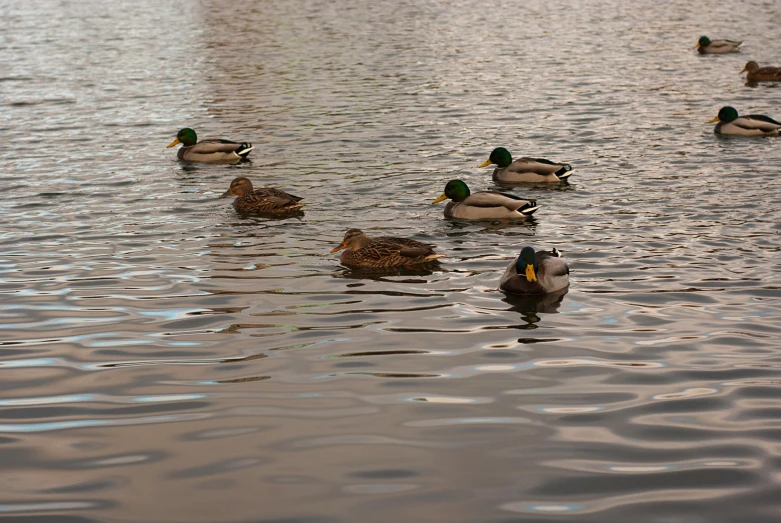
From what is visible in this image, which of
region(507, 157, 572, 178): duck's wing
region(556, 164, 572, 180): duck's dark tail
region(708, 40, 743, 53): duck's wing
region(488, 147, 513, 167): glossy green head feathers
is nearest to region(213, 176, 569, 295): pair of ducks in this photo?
region(507, 157, 572, 178): duck's wing

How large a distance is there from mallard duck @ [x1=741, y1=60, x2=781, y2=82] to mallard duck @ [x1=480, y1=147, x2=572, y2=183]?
13254 mm

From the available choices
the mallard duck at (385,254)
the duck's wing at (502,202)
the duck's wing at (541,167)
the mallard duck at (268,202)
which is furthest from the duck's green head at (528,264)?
the duck's wing at (541,167)

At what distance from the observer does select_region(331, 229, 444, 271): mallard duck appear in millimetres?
12781

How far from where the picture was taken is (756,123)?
2145 centimetres

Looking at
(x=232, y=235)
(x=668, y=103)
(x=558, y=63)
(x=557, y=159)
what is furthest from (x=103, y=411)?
(x=558, y=63)

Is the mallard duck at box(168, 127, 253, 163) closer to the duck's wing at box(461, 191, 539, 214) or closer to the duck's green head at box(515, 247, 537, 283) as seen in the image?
the duck's wing at box(461, 191, 539, 214)

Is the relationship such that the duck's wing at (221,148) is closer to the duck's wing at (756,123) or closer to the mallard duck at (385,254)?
the mallard duck at (385,254)

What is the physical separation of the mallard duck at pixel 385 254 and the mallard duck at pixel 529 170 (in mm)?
5240

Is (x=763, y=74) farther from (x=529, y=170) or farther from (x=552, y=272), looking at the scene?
(x=552, y=272)

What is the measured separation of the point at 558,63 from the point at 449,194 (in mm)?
17755

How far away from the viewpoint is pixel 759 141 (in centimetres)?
2120

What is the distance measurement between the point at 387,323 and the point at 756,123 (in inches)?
534

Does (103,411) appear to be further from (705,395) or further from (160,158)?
(160,158)

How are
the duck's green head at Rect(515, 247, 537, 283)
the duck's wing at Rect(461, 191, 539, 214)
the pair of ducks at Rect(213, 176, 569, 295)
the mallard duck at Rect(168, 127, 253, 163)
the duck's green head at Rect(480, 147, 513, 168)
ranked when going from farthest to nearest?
the mallard duck at Rect(168, 127, 253, 163)
the duck's green head at Rect(480, 147, 513, 168)
the duck's wing at Rect(461, 191, 539, 214)
the pair of ducks at Rect(213, 176, 569, 295)
the duck's green head at Rect(515, 247, 537, 283)
